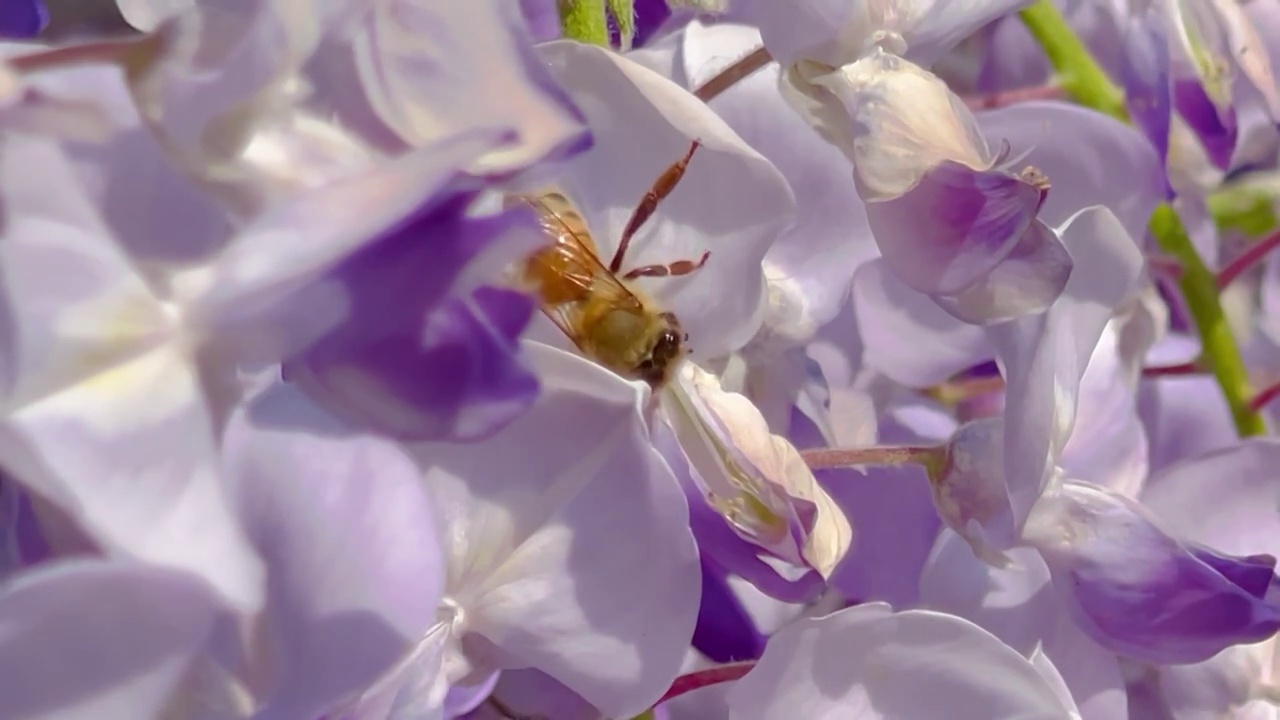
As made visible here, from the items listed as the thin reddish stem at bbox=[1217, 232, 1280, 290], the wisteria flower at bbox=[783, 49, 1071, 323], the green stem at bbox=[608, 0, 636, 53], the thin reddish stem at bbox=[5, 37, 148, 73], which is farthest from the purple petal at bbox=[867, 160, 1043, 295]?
the thin reddish stem at bbox=[1217, 232, 1280, 290]

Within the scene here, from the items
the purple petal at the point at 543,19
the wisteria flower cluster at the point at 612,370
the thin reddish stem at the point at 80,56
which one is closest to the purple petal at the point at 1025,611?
the wisteria flower cluster at the point at 612,370

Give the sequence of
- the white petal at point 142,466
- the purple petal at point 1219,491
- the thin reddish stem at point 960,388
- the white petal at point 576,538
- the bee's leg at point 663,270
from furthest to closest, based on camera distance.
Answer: the thin reddish stem at point 960,388 → the purple petal at point 1219,491 → the bee's leg at point 663,270 → the white petal at point 576,538 → the white petal at point 142,466

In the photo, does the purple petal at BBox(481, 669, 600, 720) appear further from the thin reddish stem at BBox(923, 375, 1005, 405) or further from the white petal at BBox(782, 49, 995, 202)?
the thin reddish stem at BBox(923, 375, 1005, 405)

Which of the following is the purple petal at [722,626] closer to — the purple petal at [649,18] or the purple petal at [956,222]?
the purple petal at [956,222]

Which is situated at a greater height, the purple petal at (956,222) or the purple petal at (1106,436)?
the purple petal at (956,222)

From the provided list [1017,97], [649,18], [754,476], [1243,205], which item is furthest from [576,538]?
[1243,205]

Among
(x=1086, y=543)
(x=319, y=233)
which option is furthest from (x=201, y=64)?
(x=1086, y=543)

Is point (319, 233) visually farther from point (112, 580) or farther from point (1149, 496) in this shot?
point (1149, 496)
